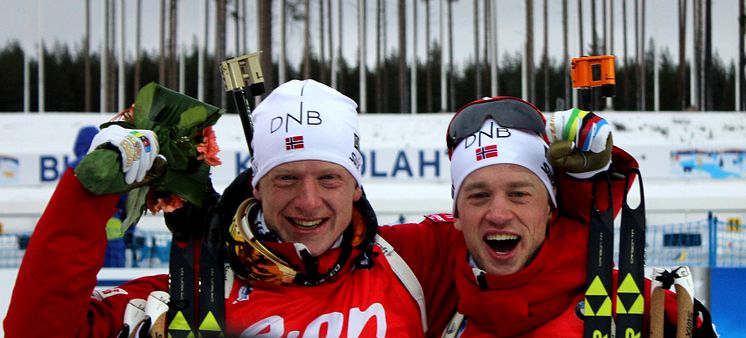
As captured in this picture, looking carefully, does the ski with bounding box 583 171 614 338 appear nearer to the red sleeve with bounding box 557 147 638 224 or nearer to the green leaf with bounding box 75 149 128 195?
the red sleeve with bounding box 557 147 638 224

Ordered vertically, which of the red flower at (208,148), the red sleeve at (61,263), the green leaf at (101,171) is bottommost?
the red sleeve at (61,263)

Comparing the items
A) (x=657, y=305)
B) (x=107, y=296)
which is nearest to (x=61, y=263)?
(x=107, y=296)

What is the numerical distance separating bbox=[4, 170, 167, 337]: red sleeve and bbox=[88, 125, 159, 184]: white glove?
0.34ft

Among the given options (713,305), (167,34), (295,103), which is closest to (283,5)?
(167,34)

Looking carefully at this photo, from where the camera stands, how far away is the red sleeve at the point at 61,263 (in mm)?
2350

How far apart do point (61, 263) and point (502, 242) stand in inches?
53.3

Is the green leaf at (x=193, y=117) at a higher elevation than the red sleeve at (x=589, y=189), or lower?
higher

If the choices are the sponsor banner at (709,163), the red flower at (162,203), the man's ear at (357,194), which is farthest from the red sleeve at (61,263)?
the sponsor banner at (709,163)

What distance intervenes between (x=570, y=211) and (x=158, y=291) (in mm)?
1413

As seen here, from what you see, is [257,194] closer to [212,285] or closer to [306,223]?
[306,223]

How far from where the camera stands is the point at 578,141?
261 centimetres

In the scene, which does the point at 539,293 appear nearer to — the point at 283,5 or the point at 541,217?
the point at 541,217

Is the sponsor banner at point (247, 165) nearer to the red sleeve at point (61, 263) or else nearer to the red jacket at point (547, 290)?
the red jacket at point (547, 290)

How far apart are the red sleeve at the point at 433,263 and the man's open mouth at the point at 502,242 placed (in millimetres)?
260
